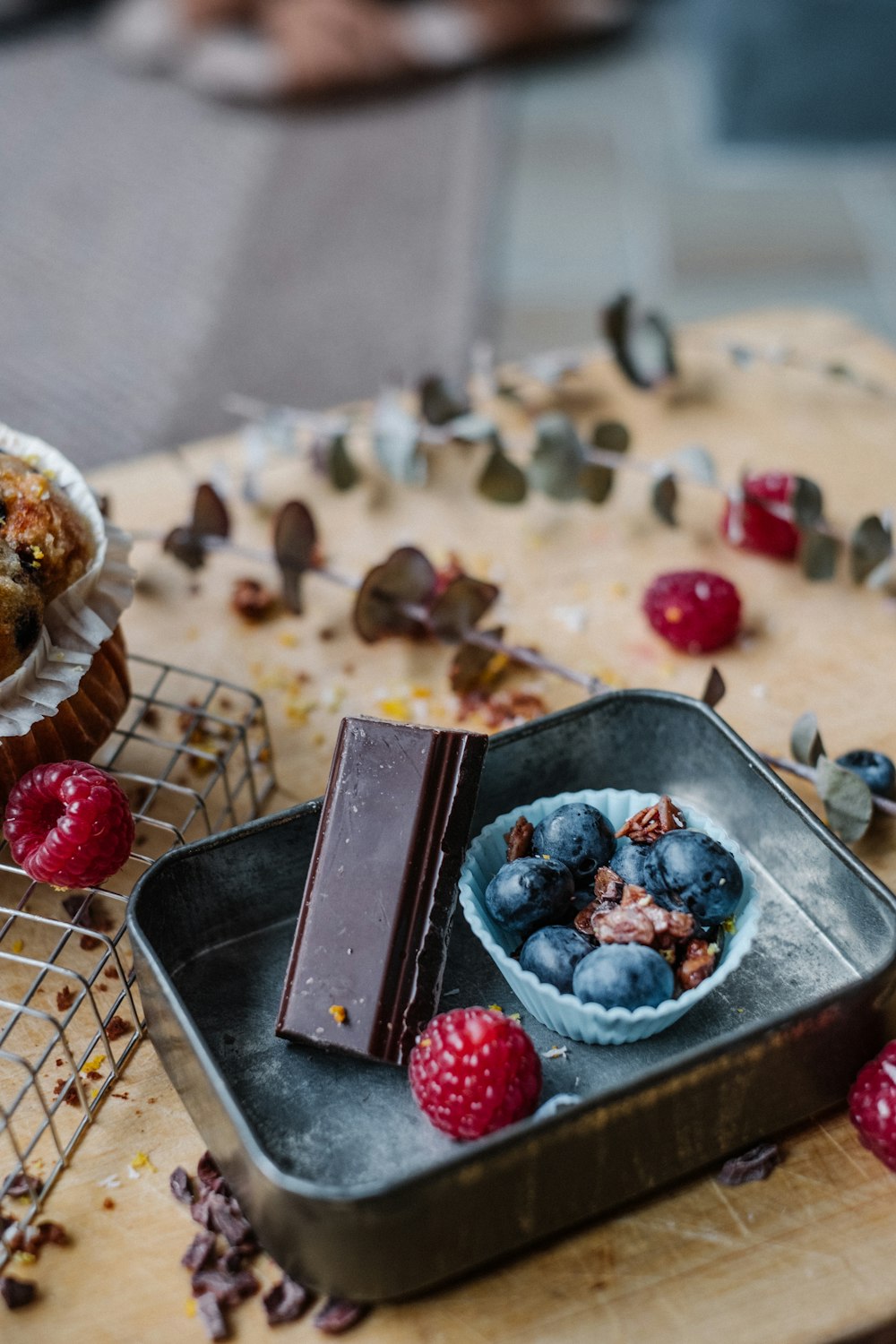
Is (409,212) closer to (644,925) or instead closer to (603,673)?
(603,673)

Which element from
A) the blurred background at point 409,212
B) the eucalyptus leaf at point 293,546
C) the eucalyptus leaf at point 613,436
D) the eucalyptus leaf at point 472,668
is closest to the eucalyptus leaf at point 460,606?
the eucalyptus leaf at point 472,668

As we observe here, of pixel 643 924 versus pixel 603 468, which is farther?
pixel 603 468

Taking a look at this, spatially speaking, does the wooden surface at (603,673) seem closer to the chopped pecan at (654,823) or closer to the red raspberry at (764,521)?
the red raspberry at (764,521)

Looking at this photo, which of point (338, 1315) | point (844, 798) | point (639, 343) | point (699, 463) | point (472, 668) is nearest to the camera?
point (338, 1315)

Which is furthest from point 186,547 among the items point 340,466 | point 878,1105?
point 878,1105

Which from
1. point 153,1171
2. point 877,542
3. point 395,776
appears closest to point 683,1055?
point 395,776

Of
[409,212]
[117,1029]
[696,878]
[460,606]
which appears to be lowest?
[409,212]
